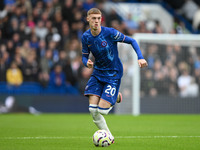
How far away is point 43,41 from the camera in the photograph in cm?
1978

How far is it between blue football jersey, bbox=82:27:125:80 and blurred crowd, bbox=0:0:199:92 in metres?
9.38

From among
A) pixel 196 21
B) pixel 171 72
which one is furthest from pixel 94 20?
pixel 196 21

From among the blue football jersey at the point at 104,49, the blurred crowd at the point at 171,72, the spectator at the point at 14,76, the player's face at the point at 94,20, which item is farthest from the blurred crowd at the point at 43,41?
the player's face at the point at 94,20

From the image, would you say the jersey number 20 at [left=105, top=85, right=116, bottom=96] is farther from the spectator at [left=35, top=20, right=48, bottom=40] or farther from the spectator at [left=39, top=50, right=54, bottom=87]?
the spectator at [left=35, top=20, right=48, bottom=40]

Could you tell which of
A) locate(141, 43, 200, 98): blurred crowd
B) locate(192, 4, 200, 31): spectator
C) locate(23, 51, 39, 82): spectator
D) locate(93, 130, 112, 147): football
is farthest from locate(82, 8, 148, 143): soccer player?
locate(192, 4, 200, 31): spectator

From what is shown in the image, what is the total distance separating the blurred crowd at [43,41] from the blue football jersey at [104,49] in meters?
9.38

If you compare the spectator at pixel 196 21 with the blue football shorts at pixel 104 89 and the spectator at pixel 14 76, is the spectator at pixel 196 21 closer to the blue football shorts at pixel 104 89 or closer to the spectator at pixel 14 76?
the spectator at pixel 14 76

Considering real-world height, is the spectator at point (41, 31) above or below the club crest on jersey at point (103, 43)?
below

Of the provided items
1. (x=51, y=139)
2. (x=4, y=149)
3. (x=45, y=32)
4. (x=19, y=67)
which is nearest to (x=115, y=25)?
(x=45, y=32)

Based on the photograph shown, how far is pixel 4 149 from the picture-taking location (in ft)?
23.9

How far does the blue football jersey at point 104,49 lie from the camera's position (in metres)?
8.39

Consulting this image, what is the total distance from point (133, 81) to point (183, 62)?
213 centimetres

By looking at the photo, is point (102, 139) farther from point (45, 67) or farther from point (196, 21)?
point (196, 21)

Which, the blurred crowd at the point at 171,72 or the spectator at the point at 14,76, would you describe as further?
the spectator at the point at 14,76
